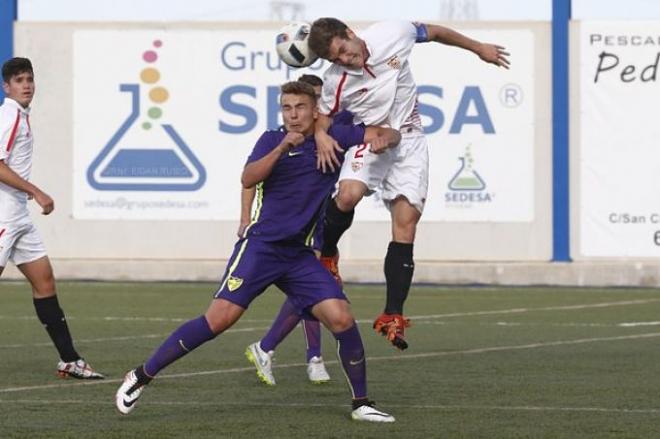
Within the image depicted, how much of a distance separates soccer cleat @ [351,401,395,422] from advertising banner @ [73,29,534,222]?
51.0 feet

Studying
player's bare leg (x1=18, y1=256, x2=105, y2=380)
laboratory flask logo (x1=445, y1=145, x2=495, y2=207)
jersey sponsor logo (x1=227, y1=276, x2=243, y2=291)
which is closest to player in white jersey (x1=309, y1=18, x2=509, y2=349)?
jersey sponsor logo (x1=227, y1=276, x2=243, y2=291)

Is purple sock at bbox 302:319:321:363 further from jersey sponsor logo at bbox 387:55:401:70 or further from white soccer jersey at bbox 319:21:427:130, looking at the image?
jersey sponsor logo at bbox 387:55:401:70

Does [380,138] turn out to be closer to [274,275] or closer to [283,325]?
[274,275]

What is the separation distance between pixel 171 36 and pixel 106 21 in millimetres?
1066

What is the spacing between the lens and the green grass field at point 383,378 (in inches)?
368

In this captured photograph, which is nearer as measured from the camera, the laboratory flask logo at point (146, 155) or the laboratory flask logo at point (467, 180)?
the laboratory flask logo at point (467, 180)

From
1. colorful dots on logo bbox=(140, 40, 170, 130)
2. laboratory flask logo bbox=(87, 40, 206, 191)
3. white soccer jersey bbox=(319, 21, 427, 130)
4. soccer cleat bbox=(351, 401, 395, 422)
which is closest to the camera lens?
soccer cleat bbox=(351, 401, 395, 422)

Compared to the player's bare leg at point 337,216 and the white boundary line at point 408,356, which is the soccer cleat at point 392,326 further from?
the white boundary line at point 408,356

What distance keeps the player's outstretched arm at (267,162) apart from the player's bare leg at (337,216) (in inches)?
89.3

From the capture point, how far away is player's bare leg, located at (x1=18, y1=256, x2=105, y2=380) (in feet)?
39.2

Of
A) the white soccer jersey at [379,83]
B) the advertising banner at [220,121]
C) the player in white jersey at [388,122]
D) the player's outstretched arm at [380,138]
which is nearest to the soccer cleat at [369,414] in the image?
the player in white jersey at [388,122]

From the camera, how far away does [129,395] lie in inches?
376

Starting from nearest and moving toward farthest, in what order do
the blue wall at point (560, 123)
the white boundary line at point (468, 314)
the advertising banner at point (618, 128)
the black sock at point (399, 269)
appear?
1. the black sock at point (399, 269)
2. the white boundary line at point (468, 314)
3. the advertising banner at point (618, 128)
4. the blue wall at point (560, 123)

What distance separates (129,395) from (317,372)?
2.55m
